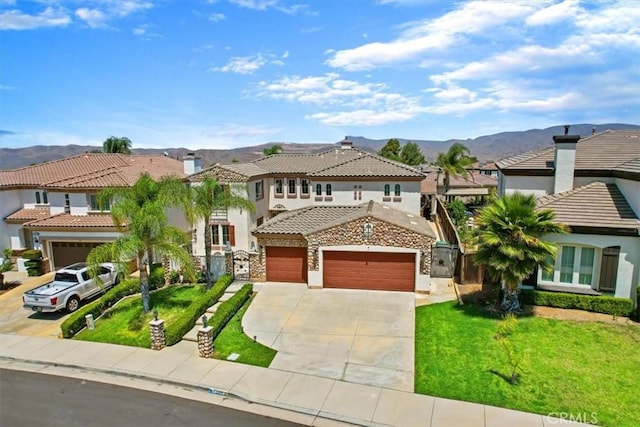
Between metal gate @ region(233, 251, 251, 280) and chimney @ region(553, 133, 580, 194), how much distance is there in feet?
53.9

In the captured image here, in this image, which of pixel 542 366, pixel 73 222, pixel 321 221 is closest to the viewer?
pixel 542 366

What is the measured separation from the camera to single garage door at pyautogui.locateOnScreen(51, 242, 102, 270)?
82.1 feet

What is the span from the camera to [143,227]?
667 inches

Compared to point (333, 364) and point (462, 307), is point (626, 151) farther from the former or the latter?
point (333, 364)

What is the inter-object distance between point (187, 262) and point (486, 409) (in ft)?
42.6

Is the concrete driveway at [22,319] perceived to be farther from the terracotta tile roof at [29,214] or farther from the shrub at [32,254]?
the terracotta tile roof at [29,214]

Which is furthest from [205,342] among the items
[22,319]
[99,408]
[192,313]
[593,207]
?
[593,207]

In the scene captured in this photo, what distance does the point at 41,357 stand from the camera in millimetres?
14539

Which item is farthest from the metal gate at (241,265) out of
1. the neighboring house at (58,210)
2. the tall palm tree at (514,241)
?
the tall palm tree at (514,241)

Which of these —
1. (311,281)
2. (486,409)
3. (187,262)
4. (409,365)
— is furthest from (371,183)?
(486,409)

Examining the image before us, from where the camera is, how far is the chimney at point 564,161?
1952 cm

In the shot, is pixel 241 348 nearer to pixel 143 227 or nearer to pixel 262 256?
pixel 143 227

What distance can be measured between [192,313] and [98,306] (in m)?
4.74

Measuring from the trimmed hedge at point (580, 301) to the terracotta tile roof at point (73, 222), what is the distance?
22.5 m
